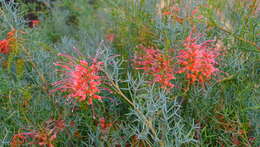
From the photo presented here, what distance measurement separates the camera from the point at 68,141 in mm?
1093

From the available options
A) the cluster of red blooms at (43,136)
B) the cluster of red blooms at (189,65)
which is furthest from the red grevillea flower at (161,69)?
the cluster of red blooms at (43,136)

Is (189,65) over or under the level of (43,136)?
over

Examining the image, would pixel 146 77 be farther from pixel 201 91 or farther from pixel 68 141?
pixel 68 141

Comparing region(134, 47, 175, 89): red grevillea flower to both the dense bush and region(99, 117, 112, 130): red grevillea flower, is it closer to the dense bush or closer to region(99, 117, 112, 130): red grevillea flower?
the dense bush

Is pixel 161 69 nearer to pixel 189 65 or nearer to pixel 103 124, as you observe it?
pixel 189 65

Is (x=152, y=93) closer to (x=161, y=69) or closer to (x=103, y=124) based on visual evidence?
(x=161, y=69)

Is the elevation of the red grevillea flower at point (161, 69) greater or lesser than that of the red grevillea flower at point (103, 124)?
greater

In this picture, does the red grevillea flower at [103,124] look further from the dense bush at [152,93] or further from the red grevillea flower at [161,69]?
the red grevillea flower at [161,69]

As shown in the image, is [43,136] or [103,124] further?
[103,124]

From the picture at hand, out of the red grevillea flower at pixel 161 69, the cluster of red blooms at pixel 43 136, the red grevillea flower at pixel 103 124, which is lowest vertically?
the red grevillea flower at pixel 103 124

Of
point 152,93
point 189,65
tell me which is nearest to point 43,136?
point 152,93

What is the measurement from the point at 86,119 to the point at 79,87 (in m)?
0.22

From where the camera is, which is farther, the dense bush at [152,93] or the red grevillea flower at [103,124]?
the red grevillea flower at [103,124]

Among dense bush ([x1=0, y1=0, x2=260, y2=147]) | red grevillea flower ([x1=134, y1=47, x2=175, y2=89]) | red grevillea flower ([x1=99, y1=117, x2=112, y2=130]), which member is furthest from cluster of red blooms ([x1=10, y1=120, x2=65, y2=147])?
red grevillea flower ([x1=134, y1=47, x2=175, y2=89])
